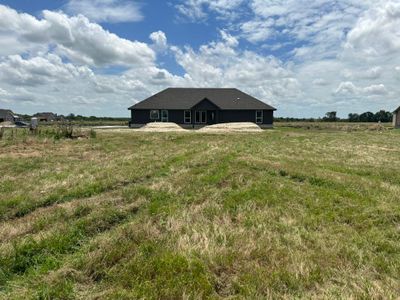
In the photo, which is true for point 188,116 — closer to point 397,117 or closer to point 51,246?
point 397,117

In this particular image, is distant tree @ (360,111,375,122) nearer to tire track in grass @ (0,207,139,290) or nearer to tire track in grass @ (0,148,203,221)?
tire track in grass @ (0,148,203,221)

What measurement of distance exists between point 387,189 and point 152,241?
6.44 metres

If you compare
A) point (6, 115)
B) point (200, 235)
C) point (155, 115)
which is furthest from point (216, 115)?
point (6, 115)

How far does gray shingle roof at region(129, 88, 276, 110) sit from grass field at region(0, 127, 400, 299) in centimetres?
3230

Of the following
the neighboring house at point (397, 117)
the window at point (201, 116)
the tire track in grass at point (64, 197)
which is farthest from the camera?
the neighboring house at point (397, 117)

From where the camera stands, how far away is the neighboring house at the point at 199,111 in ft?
138

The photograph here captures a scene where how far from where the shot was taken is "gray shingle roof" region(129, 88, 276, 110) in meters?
42.6

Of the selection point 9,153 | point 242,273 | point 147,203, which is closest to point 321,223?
point 242,273

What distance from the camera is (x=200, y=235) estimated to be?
553cm

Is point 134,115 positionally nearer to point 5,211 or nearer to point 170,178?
point 170,178

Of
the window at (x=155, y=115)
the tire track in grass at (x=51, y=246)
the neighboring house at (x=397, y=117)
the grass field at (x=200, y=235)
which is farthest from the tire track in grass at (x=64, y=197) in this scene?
the neighboring house at (x=397, y=117)

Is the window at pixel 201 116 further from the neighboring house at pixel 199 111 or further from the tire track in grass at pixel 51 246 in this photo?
the tire track in grass at pixel 51 246

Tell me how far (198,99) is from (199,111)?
2304 mm

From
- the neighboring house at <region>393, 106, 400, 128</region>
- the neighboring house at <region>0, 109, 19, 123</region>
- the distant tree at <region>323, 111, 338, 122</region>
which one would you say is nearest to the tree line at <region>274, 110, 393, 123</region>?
the distant tree at <region>323, 111, 338, 122</region>
